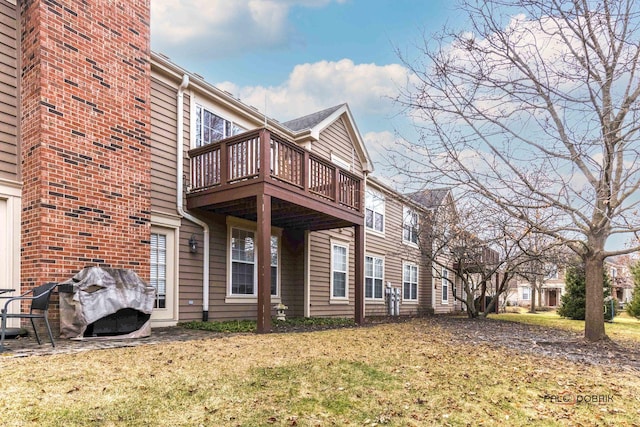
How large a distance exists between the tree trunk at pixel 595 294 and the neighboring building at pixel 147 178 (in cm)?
516

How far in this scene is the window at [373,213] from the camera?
53.1ft

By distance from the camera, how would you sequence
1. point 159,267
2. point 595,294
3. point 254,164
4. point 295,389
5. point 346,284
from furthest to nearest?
1. point 346,284
2. point 159,267
3. point 254,164
4. point 595,294
5. point 295,389

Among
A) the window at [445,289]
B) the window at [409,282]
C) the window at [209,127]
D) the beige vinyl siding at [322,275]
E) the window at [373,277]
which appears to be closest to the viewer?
the window at [209,127]

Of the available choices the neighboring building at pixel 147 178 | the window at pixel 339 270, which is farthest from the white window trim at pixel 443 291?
the neighboring building at pixel 147 178

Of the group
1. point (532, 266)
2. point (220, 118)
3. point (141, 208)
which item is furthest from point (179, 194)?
point (532, 266)

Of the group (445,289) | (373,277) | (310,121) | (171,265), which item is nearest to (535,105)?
(171,265)

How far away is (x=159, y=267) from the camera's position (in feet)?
27.1

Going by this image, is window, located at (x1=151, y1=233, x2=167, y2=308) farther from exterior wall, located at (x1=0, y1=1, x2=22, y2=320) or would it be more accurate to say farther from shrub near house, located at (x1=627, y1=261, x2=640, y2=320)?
shrub near house, located at (x1=627, y1=261, x2=640, y2=320)

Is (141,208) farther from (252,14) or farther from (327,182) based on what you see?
(252,14)

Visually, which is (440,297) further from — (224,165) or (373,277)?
(224,165)

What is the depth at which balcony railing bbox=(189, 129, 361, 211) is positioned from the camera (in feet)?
26.3

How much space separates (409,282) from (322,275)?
8.13 m

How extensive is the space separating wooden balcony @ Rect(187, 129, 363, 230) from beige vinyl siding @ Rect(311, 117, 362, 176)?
2692 millimetres

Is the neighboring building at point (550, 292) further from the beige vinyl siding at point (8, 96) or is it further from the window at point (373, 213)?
the beige vinyl siding at point (8, 96)
